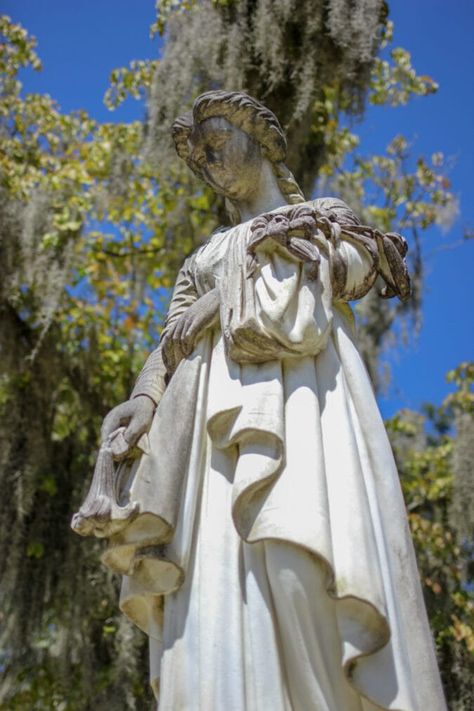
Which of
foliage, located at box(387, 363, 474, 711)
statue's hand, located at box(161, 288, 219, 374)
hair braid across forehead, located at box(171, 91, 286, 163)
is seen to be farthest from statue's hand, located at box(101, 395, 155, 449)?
foliage, located at box(387, 363, 474, 711)

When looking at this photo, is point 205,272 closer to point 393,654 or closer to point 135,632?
point 393,654

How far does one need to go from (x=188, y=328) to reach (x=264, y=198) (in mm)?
779

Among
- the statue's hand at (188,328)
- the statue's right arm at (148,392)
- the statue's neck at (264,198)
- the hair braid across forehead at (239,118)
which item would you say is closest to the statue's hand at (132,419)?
the statue's right arm at (148,392)

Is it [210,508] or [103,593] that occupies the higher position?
[103,593]

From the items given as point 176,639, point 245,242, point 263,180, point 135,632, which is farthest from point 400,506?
point 135,632

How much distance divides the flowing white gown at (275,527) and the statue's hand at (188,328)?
0.16 ft

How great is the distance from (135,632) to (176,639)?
6402mm

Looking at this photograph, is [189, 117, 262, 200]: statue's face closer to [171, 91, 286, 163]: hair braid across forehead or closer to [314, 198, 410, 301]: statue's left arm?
[171, 91, 286, 163]: hair braid across forehead

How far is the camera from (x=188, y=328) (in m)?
3.49

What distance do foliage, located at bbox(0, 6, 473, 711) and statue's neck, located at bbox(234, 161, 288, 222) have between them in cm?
541

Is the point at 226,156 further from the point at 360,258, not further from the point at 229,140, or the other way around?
the point at 360,258

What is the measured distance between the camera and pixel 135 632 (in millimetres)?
9133

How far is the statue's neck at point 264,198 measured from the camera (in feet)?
13.2

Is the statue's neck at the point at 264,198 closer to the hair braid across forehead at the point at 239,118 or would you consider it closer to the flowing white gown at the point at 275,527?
the hair braid across forehead at the point at 239,118
